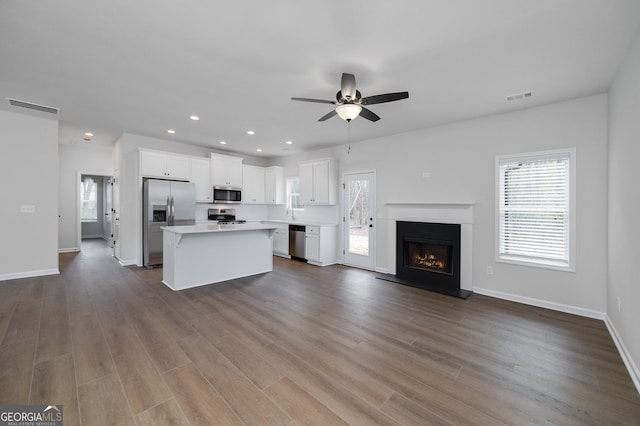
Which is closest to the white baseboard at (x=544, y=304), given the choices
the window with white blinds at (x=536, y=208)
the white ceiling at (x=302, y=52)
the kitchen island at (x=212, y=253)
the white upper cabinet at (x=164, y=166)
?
the window with white blinds at (x=536, y=208)

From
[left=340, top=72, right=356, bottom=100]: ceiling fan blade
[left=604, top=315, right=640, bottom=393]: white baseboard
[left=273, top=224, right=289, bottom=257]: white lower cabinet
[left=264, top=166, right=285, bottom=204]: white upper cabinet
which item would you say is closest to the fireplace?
[left=604, top=315, right=640, bottom=393]: white baseboard

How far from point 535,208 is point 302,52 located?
3.70m

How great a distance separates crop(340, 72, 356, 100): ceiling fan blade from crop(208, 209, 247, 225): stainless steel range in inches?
192

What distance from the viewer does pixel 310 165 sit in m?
6.41

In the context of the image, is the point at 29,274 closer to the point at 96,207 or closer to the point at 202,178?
the point at 202,178

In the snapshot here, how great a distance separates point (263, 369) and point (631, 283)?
3.18 m

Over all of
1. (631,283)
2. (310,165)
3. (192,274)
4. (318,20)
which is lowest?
(192,274)

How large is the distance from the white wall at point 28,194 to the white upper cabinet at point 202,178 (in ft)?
7.58

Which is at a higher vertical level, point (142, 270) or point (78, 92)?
point (78, 92)

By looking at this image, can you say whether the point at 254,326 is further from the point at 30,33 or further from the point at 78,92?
the point at 78,92

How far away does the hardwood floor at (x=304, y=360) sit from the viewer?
1723mm

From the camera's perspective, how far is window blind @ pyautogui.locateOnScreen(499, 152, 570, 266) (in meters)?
3.51

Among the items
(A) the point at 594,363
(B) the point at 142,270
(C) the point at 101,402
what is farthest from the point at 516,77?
(B) the point at 142,270

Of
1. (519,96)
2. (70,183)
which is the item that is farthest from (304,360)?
(70,183)
